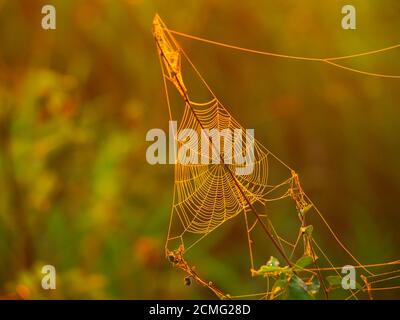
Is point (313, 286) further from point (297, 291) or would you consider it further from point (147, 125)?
point (147, 125)

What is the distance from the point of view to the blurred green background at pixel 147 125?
170 cm

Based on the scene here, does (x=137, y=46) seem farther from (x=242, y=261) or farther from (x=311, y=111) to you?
(x=242, y=261)

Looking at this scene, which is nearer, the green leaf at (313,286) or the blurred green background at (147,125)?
the green leaf at (313,286)

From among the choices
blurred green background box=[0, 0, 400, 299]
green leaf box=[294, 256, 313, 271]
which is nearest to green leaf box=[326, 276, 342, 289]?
green leaf box=[294, 256, 313, 271]

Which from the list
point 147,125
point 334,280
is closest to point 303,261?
point 334,280

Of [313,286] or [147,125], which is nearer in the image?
[313,286]

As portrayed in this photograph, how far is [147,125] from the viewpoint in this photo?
183 cm

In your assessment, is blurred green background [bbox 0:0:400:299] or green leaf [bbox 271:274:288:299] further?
blurred green background [bbox 0:0:400:299]

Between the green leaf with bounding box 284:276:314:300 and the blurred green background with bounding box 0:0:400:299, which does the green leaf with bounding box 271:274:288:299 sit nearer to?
the green leaf with bounding box 284:276:314:300

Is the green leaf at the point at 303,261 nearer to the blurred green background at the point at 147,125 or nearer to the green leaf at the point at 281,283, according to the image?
the green leaf at the point at 281,283

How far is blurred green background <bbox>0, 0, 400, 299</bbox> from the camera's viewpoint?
5.57ft

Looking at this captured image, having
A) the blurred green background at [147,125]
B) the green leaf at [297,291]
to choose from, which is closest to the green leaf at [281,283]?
the green leaf at [297,291]

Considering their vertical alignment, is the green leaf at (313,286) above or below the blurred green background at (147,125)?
below

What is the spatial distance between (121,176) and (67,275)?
300 mm
